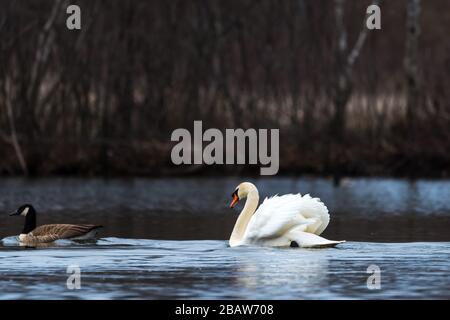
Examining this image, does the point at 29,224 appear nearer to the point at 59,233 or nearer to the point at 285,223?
the point at 59,233

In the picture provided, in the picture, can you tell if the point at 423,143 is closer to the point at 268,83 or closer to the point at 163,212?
the point at 268,83

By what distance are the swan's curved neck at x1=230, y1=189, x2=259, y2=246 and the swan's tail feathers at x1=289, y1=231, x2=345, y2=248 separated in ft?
2.66

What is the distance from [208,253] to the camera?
55.5 ft

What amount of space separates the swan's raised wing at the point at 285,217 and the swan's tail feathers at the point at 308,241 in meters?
0.14

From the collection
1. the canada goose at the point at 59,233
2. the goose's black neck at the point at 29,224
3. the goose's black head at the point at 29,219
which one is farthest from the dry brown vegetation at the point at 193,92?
the canada goose at the point at 59,233

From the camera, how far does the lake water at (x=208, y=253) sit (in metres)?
13.2

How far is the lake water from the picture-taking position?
1325 centimetres

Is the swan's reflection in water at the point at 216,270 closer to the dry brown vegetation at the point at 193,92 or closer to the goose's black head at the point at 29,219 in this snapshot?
the goose's black head at the point at 29,219

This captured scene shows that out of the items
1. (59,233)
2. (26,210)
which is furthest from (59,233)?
(26,210)

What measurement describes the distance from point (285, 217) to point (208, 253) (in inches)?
48.4

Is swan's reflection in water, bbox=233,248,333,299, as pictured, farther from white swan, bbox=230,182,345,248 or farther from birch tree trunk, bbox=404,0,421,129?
birch tree trunk, bbox=404,0,421,129

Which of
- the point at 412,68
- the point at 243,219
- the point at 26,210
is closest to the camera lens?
the point at 243,219

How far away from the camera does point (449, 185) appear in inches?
1231

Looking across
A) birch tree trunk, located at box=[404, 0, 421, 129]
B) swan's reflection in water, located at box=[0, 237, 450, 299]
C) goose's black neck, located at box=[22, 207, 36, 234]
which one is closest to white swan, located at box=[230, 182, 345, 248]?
swan's reflection in water, located at box=[0, 237, 450, 299]
